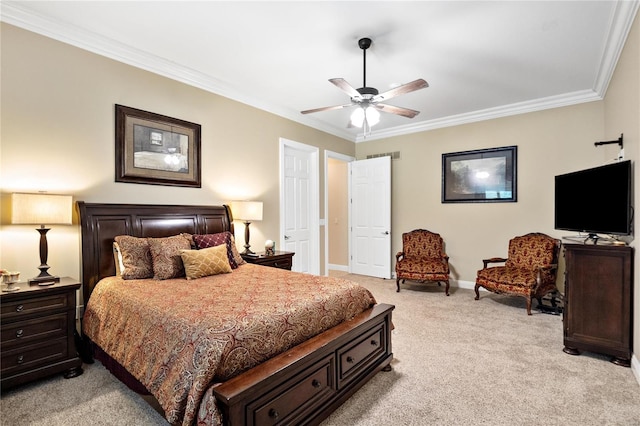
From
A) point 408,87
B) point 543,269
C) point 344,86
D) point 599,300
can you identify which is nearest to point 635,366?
point 599,300

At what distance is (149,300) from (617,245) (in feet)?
12.2

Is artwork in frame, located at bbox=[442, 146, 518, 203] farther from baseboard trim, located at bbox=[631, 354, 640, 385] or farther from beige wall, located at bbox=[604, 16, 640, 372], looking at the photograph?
baseboard trim, located at bbox=[631, 354, 640, 385]

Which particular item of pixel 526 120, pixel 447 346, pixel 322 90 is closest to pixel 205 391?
pixel 447 346

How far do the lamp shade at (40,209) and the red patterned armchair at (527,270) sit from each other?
4.79 meters

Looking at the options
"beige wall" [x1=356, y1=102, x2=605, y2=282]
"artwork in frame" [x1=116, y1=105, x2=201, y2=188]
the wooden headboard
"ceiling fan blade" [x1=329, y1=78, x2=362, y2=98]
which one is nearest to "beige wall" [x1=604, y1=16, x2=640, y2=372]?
"beige wall" [x1=356, y1=102, x2=605, y2=282]

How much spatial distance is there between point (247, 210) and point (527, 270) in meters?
3.84

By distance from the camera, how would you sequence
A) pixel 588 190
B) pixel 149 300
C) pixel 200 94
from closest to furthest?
pixel 149 300, pixel 588 190, pixel 200 94

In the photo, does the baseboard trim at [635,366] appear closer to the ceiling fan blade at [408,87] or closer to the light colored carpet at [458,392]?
the light colored carpet at [458,392]

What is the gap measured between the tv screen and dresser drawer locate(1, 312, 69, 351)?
4593 millimetres

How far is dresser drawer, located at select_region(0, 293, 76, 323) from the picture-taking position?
2.29 meters

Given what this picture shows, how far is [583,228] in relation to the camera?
10.9 ft

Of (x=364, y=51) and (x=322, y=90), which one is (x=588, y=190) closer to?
(x=364, y=51)

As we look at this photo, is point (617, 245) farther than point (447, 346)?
No

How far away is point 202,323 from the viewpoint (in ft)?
5.81
